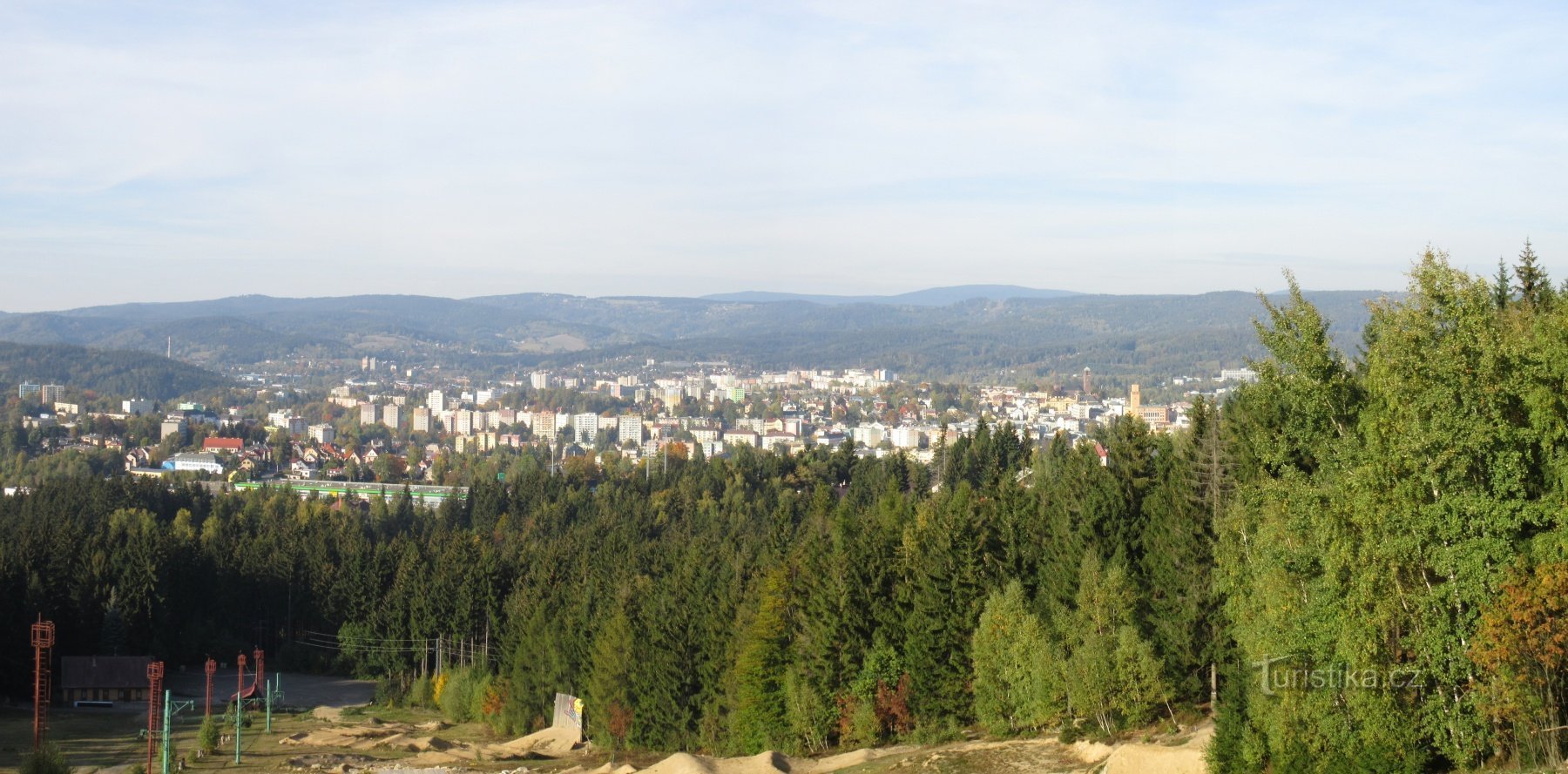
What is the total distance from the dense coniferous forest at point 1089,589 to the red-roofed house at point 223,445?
85438 mm

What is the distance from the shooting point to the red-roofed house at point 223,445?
147725 millimetres

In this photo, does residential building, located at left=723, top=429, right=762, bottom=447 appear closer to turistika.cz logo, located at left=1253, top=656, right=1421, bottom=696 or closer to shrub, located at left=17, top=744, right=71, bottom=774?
shrub, located at left=17, top=744, right=71, bottom=774

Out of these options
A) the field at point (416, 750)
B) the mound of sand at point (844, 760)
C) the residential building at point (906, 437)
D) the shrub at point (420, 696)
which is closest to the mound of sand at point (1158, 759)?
the field at point (416, 750)

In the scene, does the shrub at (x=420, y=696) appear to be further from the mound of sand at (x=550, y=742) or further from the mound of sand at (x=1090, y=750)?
the mound of sand at (x=1090, y=750)

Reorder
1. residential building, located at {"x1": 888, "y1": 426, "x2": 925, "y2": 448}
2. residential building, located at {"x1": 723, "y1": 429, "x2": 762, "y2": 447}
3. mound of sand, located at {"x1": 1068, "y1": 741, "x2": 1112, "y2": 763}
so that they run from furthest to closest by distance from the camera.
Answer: residential building, located at {"x1": 723, "y1": 429, "x2": 762, "y2": 447} → residential building, located at {"x1": 888, "y1": 426, "x2": 925, "y2": 448} → mound of sand, located at {"x1": 1068, "y1": 741, "x2": 1112, "y2": 763}

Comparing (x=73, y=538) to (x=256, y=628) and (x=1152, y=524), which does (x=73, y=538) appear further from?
(x=1152, y=524)

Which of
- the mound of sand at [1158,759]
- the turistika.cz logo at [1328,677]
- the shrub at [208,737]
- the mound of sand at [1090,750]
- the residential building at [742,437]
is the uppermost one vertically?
the turistika.cz logo at [1328,677]

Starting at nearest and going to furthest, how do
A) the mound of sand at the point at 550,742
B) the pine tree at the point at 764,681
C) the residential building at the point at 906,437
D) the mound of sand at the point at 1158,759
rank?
the mound of sand at the point at 1158,759
the pine tree at the point at 764,681
the mound of sand at the point at 550,742
the residential building at the point at 906,437

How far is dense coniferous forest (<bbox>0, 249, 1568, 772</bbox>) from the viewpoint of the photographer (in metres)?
18.0

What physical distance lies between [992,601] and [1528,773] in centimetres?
1318

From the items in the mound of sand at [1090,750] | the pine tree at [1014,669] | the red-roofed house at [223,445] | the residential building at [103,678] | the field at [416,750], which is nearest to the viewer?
the mound of sand at [1090,750]

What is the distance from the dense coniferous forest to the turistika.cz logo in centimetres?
5

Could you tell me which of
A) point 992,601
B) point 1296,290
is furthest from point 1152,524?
point 1296,290

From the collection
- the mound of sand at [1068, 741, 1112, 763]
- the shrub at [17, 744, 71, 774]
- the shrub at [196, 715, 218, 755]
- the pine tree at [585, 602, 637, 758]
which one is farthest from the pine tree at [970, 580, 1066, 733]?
the shrub at [196, 715, 218, 755]
